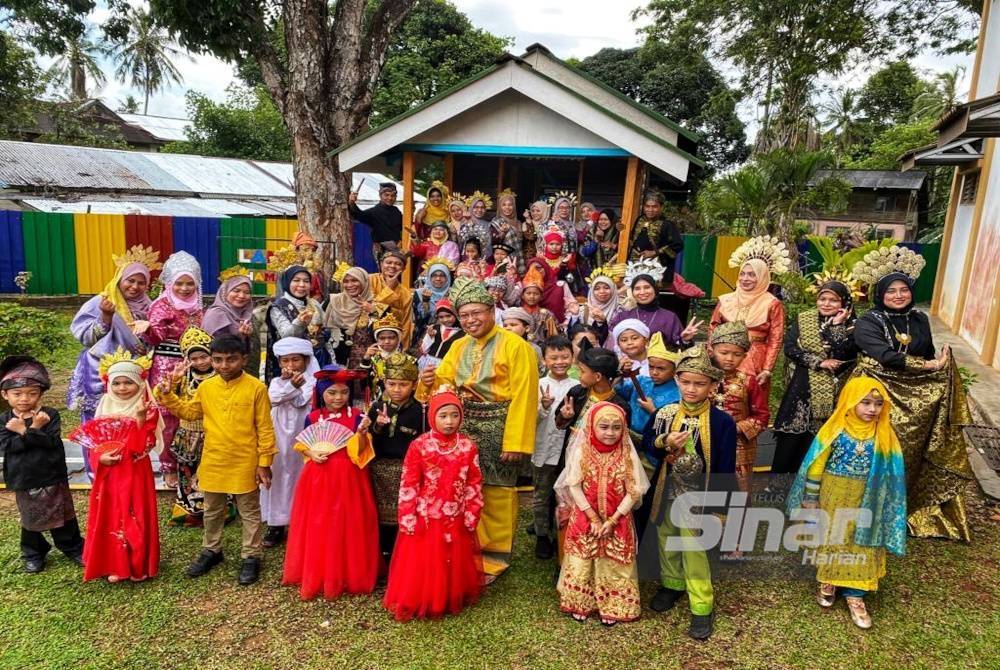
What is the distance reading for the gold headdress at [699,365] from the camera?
389cm

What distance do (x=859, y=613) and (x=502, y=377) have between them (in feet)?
8.37

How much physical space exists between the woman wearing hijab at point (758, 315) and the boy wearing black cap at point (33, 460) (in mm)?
4616

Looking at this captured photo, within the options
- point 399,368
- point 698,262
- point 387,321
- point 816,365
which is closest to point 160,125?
point 698,262

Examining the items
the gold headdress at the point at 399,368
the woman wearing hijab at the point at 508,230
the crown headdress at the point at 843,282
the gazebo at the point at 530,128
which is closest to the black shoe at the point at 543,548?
the gold headdress at the point at 399,368

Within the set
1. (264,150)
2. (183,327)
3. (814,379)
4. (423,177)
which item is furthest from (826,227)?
(183,327)

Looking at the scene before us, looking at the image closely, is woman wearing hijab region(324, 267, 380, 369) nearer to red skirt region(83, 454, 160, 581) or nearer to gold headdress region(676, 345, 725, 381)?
red skirt region(83, 454, 160, 581)

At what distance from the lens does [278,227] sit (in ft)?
52.4

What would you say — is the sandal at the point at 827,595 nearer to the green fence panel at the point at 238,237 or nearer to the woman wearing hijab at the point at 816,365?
the woman wearing hijab at the point at 816,365

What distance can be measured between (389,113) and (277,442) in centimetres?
1880

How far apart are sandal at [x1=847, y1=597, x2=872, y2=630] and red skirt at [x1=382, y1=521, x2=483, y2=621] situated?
233 centimetres

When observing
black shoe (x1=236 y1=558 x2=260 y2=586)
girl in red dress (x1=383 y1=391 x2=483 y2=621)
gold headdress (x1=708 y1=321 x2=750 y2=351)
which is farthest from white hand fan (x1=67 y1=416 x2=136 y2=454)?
gold headdress (x1=708 y1=321 x2=750 y2=351)

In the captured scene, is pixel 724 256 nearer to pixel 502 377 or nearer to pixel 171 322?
pixel 502 377

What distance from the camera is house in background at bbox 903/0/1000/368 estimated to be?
919 cm

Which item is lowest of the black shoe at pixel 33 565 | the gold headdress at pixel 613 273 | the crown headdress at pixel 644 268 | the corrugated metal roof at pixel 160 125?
the black shoe at pixel 33 565
